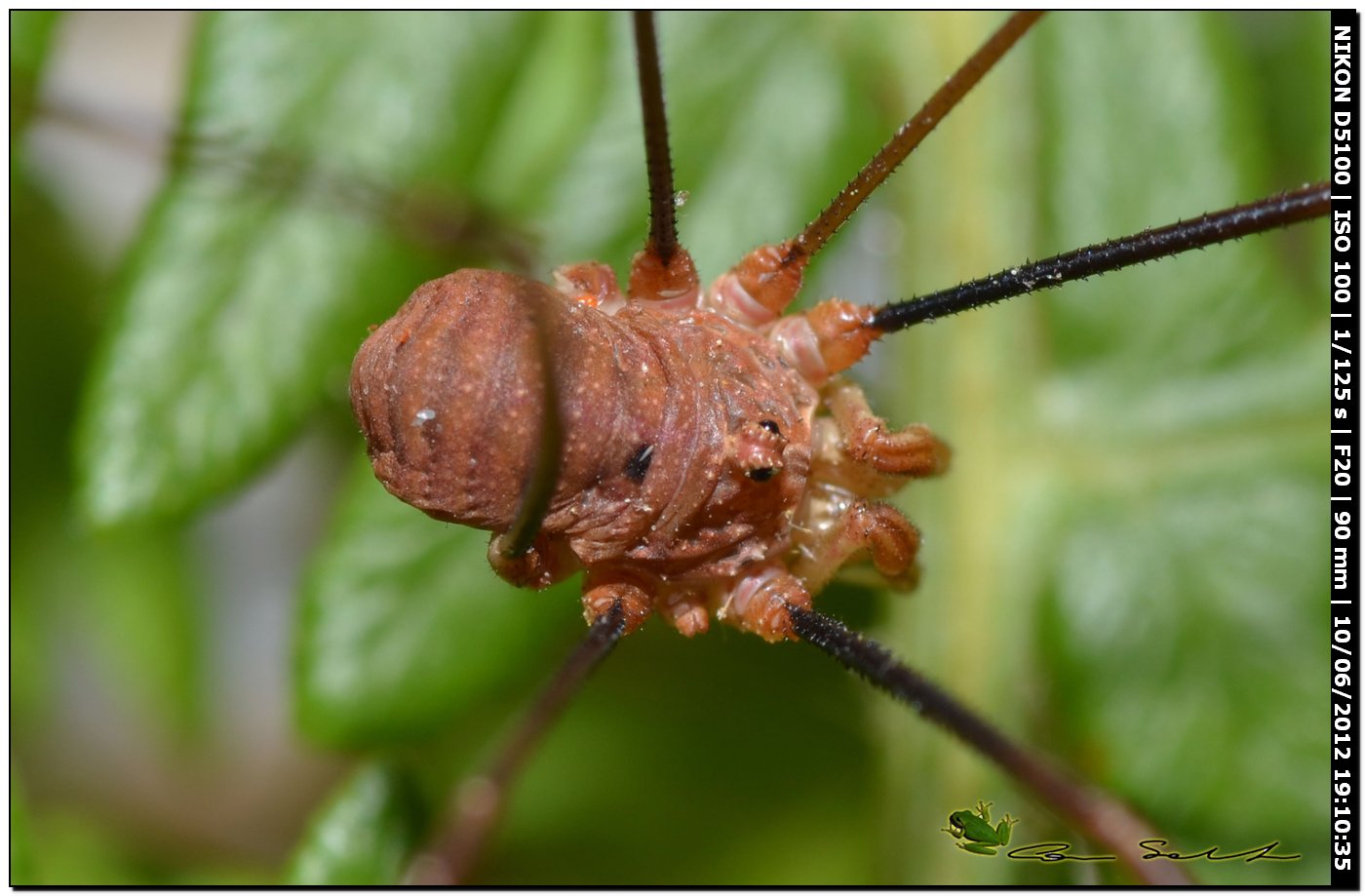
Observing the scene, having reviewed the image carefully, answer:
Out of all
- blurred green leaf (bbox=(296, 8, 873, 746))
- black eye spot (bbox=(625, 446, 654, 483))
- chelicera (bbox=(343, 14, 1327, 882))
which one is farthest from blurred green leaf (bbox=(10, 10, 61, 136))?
black eye spot (bbox=(625, 446, 654, 483))

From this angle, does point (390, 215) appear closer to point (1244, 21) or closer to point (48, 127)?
point (48, 127)

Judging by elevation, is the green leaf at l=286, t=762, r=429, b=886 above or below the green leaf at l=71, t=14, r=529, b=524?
below

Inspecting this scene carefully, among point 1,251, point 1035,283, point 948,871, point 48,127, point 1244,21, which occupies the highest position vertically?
point 1244,21

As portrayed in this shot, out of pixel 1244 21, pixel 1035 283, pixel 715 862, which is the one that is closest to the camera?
pixel 1035 283

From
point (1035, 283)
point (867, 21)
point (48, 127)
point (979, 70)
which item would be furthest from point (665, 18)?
point (48, 127)

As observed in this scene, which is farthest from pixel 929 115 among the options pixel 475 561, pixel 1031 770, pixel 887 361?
pixel 475 561

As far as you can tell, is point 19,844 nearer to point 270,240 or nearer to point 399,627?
point 399,627
